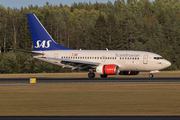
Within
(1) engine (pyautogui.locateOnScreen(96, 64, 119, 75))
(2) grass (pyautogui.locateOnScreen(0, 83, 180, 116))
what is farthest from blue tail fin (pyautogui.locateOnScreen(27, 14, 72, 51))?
(2) grass (pyautogui.locateOnScreen(0, 83, 180, 116))

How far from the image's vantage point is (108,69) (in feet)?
148

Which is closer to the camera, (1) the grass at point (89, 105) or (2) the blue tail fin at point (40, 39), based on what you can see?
(1) the grass at point (89, 105)

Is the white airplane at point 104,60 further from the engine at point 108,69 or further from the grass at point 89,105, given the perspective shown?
the grass at point 89,105

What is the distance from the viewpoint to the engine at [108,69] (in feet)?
148

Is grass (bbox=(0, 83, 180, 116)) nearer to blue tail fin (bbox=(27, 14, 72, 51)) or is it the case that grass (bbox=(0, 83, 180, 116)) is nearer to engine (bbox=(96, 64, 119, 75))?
engine (bbox=(96, 64, 119, 75))

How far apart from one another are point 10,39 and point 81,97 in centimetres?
12424

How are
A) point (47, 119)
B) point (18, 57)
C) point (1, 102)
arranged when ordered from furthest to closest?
point (18, 57) < point (1, 102) < point (47, 119)

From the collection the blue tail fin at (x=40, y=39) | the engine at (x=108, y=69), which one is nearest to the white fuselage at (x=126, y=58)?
the engine at (x=108, y=69)

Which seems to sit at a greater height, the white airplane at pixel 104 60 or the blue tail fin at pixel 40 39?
the blue tail fin at pixel 40 39

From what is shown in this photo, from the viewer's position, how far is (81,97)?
24.8m

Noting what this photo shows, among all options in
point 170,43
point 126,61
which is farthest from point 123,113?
point 170,43

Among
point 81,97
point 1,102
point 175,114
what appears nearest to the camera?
point 175,114

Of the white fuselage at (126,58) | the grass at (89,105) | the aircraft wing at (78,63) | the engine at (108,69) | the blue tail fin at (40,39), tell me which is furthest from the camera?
the blue tail fin at (40,39)

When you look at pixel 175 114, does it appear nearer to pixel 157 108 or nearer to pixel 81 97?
pixel 157 108
